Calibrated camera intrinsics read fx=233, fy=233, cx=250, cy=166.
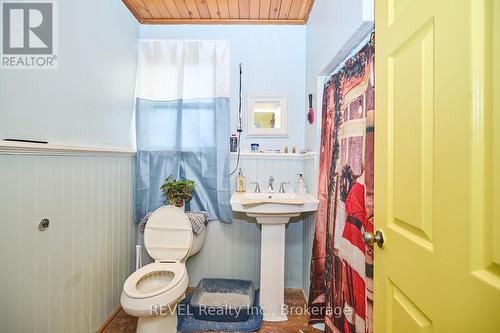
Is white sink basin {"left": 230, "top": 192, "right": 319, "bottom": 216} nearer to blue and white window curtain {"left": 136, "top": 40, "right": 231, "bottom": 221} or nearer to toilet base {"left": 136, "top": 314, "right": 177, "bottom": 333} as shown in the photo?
blue and white window curtain {"left": 136, "top": 40, "right": 231, "bottom": 221}

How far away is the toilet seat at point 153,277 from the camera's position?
55.5 inches

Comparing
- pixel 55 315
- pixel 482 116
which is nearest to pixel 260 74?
pixel 482 116

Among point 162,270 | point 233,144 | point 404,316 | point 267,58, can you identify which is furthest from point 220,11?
point 404,316

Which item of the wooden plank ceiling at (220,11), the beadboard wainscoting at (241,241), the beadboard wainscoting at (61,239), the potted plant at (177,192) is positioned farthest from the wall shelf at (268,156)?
the wooden plank ceiling at (220,11)

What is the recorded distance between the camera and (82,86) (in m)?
1.51

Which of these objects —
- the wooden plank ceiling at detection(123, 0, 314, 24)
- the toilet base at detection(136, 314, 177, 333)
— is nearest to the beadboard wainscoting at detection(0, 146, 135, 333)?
the toilet base at detection(136, 314, 177, 333)

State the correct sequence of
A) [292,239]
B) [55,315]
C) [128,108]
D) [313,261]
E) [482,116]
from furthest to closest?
1. [292,239]
2. [128,108]
3. [313,261]
4. [55,315]
5. [482,116]

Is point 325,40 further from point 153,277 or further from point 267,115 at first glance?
point 153,277

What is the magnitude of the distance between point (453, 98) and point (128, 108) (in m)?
2.23

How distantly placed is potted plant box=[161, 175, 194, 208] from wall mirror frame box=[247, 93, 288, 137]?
768 mm

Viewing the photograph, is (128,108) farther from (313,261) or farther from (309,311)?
(309,311)

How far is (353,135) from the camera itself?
1185 mm

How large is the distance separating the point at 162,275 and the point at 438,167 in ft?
6.01

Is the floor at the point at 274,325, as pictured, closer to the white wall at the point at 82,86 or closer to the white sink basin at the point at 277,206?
the white sink basin at the point at 277,206
